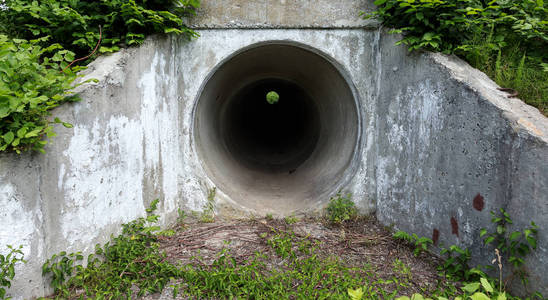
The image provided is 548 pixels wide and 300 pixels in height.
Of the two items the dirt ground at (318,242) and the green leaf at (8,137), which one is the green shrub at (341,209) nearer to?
the dirt ground at (318,242)

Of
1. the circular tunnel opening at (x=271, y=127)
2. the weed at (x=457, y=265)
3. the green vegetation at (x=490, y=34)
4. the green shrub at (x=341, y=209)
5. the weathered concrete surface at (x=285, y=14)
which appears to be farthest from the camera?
the circular tunnel opening at (x=271, y=127)

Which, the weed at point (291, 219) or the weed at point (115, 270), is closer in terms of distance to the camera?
the weed at point (115, 270)

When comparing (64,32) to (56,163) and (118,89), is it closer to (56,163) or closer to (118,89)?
(118,89)

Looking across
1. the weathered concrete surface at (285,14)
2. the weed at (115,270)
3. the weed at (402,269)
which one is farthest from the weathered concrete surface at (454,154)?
the weed at (115,270)

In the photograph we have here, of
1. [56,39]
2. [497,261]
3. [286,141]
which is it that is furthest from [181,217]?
[286,141]

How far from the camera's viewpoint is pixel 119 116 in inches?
122

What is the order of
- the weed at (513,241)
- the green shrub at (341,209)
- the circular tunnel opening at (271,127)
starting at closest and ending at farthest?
the weed at (513,241) → the green shrub at (341,209) → the circular tunnel opening at (271,127)

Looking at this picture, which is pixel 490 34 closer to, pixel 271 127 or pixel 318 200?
pixel 318 200

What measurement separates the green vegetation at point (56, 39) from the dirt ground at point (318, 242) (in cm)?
159

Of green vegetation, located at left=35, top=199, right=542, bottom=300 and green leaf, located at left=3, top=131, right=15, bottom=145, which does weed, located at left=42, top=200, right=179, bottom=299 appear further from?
green leaf, located at left=3, top=131, right=15, bottom=145

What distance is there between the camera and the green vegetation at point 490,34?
3.17 meters

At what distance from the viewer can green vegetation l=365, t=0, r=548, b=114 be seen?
3.17 m

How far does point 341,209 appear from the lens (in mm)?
4078

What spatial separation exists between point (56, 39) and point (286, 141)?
193 inches
